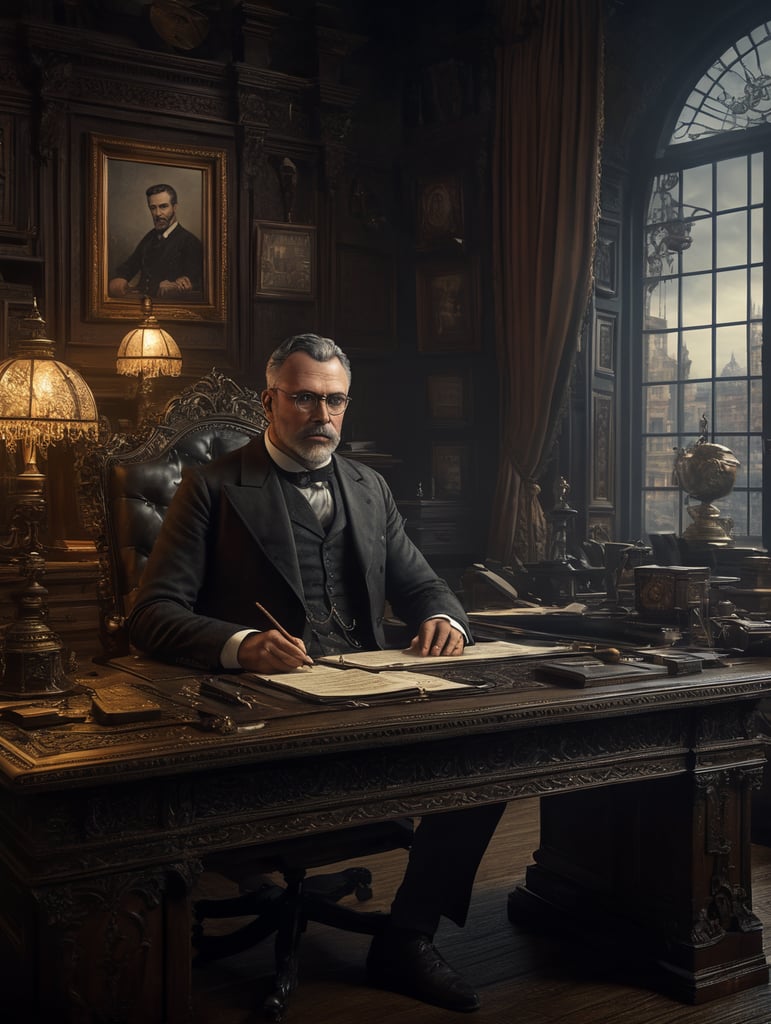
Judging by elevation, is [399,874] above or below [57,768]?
below

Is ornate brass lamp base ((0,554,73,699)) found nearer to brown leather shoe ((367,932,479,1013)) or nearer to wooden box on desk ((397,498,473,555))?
brown leather shoe ((367,932,479,1013))

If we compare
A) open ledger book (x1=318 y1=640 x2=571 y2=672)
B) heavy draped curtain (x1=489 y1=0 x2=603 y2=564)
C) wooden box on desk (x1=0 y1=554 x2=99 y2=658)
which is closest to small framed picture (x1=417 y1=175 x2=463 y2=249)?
heavy draped curtain (x1=489 y1=0 x2=603 y2=564)

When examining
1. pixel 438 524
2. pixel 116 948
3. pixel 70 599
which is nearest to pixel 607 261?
pixel 438 524

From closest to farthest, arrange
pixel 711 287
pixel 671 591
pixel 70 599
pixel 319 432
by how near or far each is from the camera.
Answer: pixel 671 591 < pixel 319 432 < pixel 70 599 < pixel 711 287

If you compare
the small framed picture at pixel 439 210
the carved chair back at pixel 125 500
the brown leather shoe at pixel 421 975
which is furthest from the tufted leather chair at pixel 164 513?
the small framed picture at pixel 439 210

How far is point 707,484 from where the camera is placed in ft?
18.0

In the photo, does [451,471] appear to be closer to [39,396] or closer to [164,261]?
[164,261]

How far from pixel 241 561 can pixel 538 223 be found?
4800 millimetres

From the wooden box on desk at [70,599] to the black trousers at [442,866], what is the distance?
3.24 m

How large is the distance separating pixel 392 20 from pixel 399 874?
650 cm

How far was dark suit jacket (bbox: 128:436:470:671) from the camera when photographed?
2984 mm

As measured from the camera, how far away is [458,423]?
26.4 feet

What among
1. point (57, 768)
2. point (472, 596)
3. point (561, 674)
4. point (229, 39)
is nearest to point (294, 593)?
point (561, 674)

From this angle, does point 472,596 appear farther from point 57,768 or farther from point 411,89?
point 411,89
